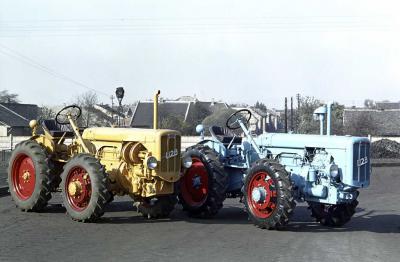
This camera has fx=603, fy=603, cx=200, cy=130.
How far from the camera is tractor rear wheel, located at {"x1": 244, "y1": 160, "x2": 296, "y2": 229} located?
9.99 metres

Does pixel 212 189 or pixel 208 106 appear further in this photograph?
pixel 208 106

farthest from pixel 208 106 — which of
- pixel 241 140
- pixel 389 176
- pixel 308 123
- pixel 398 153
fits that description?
pixel 241 140

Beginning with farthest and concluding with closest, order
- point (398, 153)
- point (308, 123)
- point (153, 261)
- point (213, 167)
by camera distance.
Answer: point (308, 123) < point (398, 153) < point (213, 167) < point (153, 261)

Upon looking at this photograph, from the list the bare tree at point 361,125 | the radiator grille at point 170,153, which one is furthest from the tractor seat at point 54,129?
the bare tree at point 361,125

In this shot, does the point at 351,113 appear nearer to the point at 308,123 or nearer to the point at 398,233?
the point at 308,123

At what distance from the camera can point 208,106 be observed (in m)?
56.4

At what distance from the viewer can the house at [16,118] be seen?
192 ft

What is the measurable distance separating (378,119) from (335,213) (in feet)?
176

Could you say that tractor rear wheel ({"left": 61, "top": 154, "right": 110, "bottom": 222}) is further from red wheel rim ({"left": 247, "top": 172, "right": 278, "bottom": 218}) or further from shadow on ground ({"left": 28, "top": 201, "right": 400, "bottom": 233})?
red wheel rim ({"left": 247, "top": 172, "right": 278, "bottom": 218})

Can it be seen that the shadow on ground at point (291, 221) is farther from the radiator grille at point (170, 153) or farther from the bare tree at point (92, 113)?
the bare tree at point (92, 113)

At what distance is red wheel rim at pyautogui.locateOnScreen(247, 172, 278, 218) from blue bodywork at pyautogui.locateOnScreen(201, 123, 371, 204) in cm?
48

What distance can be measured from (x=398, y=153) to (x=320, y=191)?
30.3 m

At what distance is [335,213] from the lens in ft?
36.4

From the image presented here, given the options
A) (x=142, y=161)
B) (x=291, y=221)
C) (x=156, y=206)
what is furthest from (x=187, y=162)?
(x=291, y=221)
